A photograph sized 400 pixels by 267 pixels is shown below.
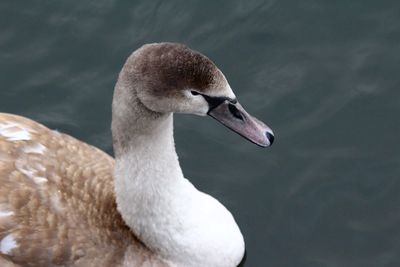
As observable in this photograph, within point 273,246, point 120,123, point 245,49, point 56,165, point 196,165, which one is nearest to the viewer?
point 120,123

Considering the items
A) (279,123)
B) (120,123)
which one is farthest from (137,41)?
(120,123)

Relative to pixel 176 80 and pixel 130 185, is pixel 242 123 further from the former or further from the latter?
pixel 130 185

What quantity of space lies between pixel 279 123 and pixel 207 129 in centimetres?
71

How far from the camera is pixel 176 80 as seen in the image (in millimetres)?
6879

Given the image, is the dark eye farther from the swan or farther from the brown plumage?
the brown plumage

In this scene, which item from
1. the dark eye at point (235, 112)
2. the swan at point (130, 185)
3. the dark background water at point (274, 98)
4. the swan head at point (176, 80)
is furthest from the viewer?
the dark background water at point (274, 98)

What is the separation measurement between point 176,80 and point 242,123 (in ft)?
2.41

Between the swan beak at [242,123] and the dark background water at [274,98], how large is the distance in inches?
74.1

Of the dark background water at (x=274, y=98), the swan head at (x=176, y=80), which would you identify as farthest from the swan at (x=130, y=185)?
the dark background water at (x=274, y=98)

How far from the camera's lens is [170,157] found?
759 cm

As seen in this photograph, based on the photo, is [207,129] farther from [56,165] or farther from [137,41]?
[56,165]

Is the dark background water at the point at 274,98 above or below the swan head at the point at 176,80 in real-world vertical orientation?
above

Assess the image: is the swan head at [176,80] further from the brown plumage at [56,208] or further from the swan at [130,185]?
the brown plumage at [56,208]

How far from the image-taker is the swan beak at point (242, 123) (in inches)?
285
